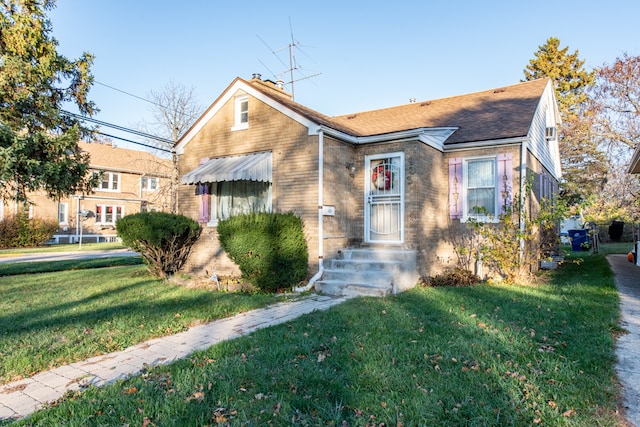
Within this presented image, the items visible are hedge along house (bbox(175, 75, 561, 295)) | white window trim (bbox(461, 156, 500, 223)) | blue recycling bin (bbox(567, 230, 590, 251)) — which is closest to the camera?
hedge along house (bbox(175, 75, 561, 295))

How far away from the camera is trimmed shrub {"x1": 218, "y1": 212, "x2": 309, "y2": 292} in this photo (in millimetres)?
8352

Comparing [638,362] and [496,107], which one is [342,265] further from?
[496,107]

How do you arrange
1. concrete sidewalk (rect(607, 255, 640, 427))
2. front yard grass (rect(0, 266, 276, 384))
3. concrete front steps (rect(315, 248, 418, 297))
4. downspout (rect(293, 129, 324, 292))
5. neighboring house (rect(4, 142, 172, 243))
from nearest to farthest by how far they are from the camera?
concrete sidewalk (rect(607, 255, 640, 427)) < front yard grass (rect(0, 266, 276, 384)) < concrete front steps (rect(315, 248, 418, 297)) < downspout (rect(293, 129, 324, 292)) < neighboring house (rect(4, 142, 172, 243))

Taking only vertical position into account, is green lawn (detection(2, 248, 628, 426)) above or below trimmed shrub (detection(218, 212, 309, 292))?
below

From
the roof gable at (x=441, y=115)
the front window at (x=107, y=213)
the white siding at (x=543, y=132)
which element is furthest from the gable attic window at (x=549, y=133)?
the front window at (x=107, y=213)

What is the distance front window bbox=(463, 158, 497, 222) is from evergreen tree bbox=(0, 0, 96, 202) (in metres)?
10.7

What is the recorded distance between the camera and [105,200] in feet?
106

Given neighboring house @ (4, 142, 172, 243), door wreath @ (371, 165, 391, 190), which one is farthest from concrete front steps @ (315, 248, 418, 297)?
neighboring house @ (4, 142, 172, 243)

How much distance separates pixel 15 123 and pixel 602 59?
100.0 feet

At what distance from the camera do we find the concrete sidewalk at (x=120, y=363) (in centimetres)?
350

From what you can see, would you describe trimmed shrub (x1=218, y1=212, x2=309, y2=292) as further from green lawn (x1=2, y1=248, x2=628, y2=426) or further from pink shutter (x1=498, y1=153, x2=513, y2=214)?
pink shutter (x1=498, y1=153, x2=513, y2=214)

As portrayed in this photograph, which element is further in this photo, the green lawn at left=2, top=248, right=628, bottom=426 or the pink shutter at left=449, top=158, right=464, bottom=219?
the pink shutter at left=449, top=158, right=464, bottom=219

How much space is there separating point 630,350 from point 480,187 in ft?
21.0

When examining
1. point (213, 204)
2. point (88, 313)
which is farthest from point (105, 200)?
point (88, 313)
